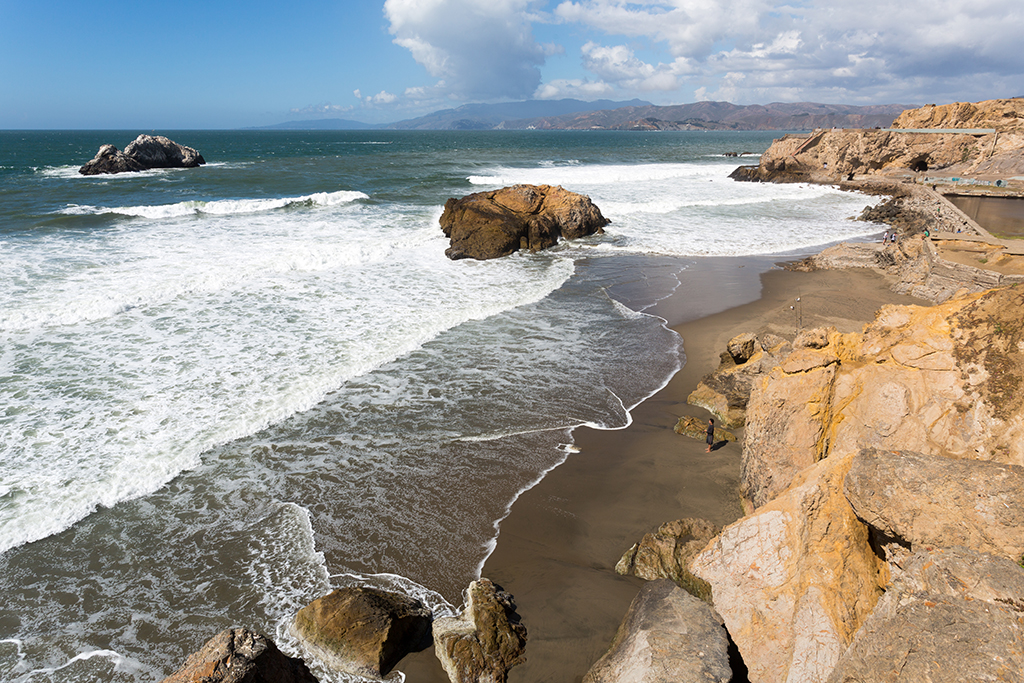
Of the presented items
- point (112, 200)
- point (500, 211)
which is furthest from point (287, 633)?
point (112, 200)

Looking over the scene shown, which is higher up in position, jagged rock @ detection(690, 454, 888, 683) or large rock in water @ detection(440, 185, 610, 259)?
large rock in water @ detection(440, 185, 610, 259)

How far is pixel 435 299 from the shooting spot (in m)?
14.9

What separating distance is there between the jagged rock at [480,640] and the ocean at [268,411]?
24.2 inches

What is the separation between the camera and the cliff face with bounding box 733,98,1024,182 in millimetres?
45344

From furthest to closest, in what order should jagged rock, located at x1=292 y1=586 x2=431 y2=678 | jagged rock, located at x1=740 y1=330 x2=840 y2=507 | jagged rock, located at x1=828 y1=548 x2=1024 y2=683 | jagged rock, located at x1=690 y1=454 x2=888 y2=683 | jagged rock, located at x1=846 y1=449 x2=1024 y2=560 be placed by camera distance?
jagged rock, located at x1=740 y1=330 x2=840 y2=507 → jagged rock, located at x1=292 y1=586 x2=431 y2=678 → jagged rock, located at x1=690 y1=454 x2=888 y2=683 → jagged rock, located at x1=846 y1=449 x2=1024 y2=560 → jagged rock, located at x1=828 y1=548 x2=1024 y2=683

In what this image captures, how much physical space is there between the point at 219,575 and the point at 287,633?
1.27 m

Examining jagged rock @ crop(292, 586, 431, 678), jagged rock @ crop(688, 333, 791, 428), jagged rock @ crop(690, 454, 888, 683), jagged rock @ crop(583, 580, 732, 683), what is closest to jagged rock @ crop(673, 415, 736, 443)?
jagged rock @ crop(688, 333, 791, 428)

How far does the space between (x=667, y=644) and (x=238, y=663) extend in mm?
3203

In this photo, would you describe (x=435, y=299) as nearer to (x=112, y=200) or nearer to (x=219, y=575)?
(x=219, y=575)

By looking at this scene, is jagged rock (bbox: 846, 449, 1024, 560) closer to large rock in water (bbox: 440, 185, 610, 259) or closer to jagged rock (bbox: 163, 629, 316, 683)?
jagged rock (bbox: 163, 629, 316, 683)

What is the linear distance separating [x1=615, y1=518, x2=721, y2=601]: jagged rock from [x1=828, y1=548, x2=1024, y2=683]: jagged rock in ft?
6.58

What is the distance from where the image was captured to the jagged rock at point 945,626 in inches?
106

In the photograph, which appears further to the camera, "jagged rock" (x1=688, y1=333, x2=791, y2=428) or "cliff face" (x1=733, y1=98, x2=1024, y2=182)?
"cliff face" (x1=733, y1=98, x2=1024, y2=182)

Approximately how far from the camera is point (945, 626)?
9.56ft
